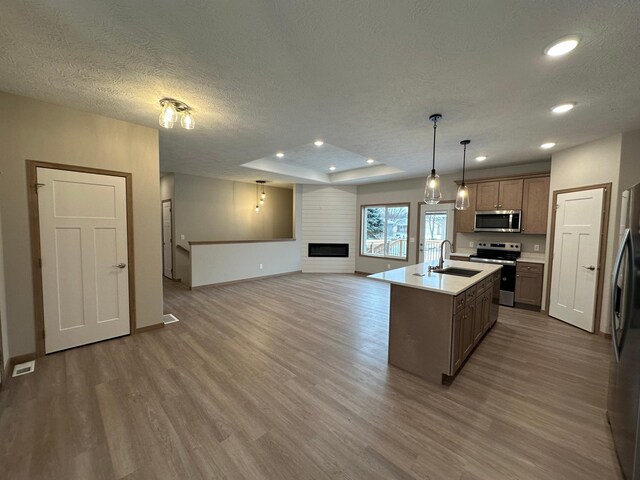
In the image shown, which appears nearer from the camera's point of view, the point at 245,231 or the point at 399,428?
the point at 399,428

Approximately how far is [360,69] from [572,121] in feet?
9.07

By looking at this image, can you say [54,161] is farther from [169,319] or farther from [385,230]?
[385,230]

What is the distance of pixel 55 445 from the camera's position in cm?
A: 172

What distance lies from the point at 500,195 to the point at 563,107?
259 centimetres

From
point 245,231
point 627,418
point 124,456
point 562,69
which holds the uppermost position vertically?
point 562,69

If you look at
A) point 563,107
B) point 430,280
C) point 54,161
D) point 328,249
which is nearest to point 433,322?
point 430,280

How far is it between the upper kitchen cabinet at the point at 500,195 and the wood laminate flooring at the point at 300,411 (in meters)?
2.43

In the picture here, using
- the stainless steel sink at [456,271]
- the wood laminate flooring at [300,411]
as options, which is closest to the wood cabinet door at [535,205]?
the wood laminate flooring at [300,411]

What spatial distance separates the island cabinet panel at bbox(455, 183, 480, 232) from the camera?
533 cm

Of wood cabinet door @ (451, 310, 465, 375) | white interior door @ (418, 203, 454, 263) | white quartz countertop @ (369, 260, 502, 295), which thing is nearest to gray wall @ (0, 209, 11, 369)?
white quartz countertop @ (369, 260, 502, 295)

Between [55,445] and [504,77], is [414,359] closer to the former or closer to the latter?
[504,77]

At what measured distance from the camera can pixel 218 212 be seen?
712 centimetres

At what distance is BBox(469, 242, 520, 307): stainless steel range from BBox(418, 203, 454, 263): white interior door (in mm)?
875

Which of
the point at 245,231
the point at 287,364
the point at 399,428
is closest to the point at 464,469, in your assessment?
the point at 399,428
